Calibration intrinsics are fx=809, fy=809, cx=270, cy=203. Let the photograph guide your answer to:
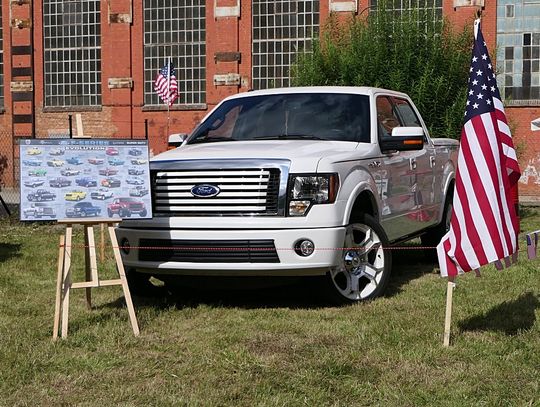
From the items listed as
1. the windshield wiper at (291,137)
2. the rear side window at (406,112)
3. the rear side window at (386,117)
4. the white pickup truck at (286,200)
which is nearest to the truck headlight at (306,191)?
the white pickup truck at (286,200)

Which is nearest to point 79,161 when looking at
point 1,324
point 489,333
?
point 1,324

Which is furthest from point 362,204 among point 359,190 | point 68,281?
point 68,281

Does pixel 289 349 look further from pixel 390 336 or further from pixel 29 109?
pixel 29 109

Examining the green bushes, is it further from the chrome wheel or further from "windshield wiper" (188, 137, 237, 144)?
the chrome wheel

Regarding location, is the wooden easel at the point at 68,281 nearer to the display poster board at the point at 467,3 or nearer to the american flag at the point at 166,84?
the american flag at the point at 166,84

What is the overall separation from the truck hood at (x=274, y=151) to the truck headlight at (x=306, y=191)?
0.27 feet

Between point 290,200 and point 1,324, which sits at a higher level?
point 290,200

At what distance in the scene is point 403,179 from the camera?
27.5ft

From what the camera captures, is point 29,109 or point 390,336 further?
point 29,109

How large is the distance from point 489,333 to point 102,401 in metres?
2.90

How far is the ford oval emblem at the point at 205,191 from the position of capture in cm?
670

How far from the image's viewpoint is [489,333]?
19.2 feet

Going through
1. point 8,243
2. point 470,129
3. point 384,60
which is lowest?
point 8,243

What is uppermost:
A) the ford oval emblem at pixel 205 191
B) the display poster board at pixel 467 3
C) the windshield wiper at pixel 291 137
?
the display poster board at pixel 467 3
